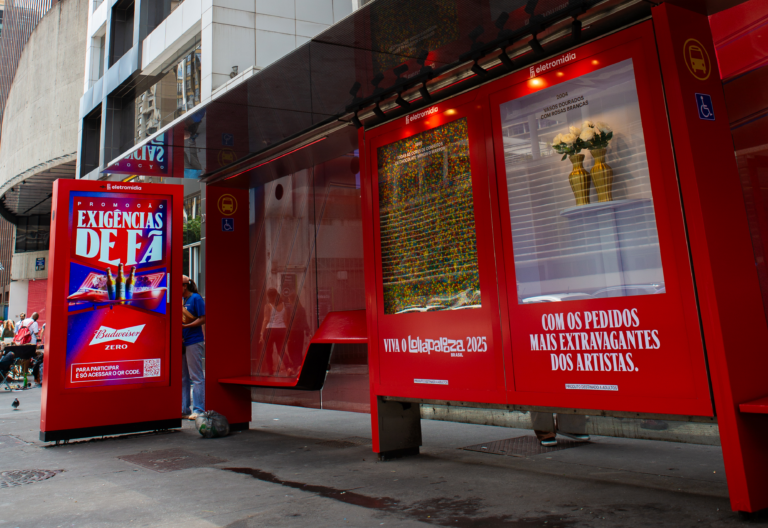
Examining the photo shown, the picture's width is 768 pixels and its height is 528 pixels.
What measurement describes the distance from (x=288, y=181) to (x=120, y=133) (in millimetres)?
12623

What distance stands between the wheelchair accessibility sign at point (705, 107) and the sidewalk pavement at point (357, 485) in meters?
2.14

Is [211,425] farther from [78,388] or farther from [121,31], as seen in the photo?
[121,31]

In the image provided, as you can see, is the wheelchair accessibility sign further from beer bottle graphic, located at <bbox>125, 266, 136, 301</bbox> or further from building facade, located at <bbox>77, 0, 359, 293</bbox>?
beer bottle graphic, located at <bbox>125, 266, 136, 301</bbox>

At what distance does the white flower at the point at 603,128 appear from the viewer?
3737mm

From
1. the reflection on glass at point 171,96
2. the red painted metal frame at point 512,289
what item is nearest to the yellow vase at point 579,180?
the red painted metal frame at point 512,289

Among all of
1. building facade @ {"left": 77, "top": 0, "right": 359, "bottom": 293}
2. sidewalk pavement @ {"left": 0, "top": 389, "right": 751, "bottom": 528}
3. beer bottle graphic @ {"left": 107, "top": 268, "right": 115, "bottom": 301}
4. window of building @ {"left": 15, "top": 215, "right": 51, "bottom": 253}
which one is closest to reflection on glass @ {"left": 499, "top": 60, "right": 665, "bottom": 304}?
sidewalk pavement @ {"left": 0, "top": 389, "right": 751, "bottom": 528}

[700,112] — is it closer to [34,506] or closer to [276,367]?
[34,506]

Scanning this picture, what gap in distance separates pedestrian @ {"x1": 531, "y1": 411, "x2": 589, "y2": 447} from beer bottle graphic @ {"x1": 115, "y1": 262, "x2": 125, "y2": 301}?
4.77m

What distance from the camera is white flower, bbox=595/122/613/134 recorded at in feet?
12.3

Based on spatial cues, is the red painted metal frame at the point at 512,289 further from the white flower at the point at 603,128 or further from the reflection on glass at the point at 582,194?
the white flower at the point at 603,128

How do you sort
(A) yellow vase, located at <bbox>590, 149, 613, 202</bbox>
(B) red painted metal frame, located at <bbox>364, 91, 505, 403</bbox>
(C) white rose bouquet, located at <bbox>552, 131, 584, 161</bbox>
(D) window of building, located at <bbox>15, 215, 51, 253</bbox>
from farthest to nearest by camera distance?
(D) window of building, located at <bbox>15, 215, 51, 253</bbox> → (B) red painted metal frame, located at <bbox>364, 91, 505, 403</bbox> → (C) white rose bouquet, located at <bbox>552, 131, 584, 161</bbox> → (A) yellow vase, located at <bbox>590, 149, 613, 202</bbox>

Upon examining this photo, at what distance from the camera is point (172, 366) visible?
7.28 metres

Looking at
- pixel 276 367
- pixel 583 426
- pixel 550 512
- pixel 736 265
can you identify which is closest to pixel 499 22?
pixel 736 265

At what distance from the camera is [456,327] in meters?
4.56
